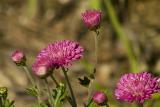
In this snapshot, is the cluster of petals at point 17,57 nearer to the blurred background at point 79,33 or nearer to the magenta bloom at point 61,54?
the magenta bloom at point 61,54

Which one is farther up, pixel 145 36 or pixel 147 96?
pixel 147 96

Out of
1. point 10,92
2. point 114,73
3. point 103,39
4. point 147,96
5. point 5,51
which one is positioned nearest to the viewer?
point 147,96

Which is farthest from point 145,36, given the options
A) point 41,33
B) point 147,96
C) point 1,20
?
point 147,96

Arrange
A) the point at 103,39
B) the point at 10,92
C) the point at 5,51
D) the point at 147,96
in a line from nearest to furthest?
the point at 147,96
the point at 10,92
the point at 5,51
the point at 103,39

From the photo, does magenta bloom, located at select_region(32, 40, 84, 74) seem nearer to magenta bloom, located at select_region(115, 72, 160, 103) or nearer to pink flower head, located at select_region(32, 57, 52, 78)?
pink flower head, located at select_region(32, 57, 52, 78)

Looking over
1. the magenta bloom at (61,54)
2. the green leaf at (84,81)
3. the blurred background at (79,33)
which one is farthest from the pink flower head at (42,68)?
the blurred background at (79,33)

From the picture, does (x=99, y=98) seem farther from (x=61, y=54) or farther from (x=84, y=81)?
(x=61, y=54)

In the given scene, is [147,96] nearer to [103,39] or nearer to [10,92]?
[10,92]
